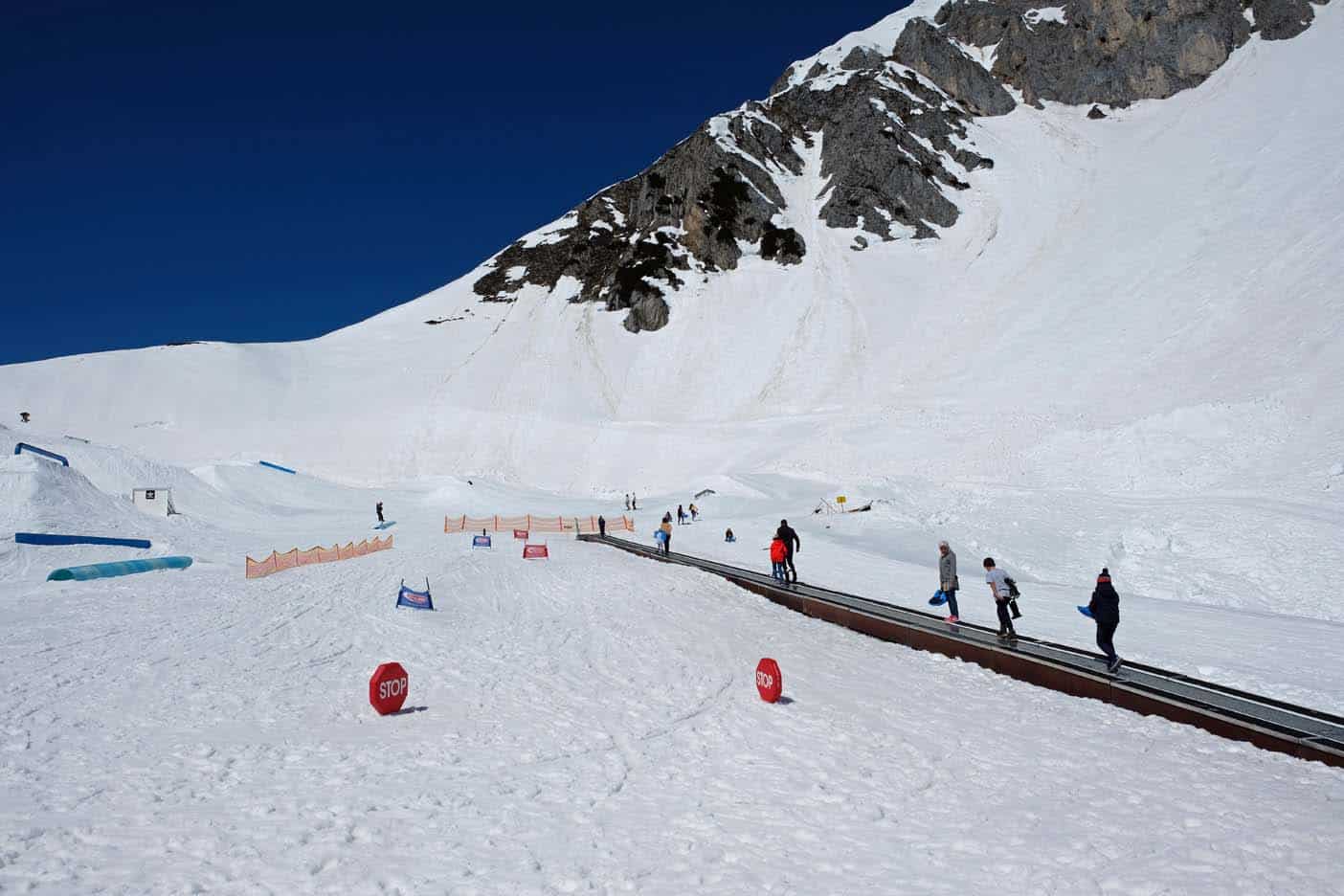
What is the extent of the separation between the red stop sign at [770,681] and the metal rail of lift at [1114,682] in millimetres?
4076

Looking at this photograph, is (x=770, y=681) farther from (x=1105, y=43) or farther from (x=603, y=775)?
(x=1105, y=43)

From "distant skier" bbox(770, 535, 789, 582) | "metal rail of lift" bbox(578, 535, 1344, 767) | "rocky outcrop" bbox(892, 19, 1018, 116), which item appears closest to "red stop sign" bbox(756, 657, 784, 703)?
"metal rail of lift" bbox(578, 535, 1344, 767)

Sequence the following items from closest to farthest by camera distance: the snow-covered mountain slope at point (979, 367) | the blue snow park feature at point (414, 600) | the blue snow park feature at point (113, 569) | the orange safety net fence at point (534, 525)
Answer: the blue snow park feature at point (414, 600) → the blue snow park feature at point (113, 569) → the snow-covered mountain slope at point (979, 367) → the orange safety net fence at point (534, 525)

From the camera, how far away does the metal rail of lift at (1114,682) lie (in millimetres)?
7887

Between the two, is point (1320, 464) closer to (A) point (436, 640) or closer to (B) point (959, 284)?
(A) point (436, 640)

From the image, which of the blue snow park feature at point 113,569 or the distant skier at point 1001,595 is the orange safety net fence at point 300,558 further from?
the distant skier at point 1001,595

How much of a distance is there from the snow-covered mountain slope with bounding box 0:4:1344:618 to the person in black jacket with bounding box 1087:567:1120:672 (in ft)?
46.4

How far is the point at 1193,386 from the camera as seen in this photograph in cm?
3747

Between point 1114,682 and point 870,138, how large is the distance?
8743cm

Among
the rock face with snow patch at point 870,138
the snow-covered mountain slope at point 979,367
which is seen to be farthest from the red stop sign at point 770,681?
the rock face with snow patch at point 870,138

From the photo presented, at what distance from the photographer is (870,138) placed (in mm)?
85875

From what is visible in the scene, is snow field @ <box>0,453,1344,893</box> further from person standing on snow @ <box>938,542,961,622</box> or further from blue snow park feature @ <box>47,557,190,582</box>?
blue snow park feature @ <box>47,557,190,582</box>

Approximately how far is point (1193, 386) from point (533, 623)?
3715 centimetres

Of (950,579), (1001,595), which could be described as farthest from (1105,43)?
(1001,595)
